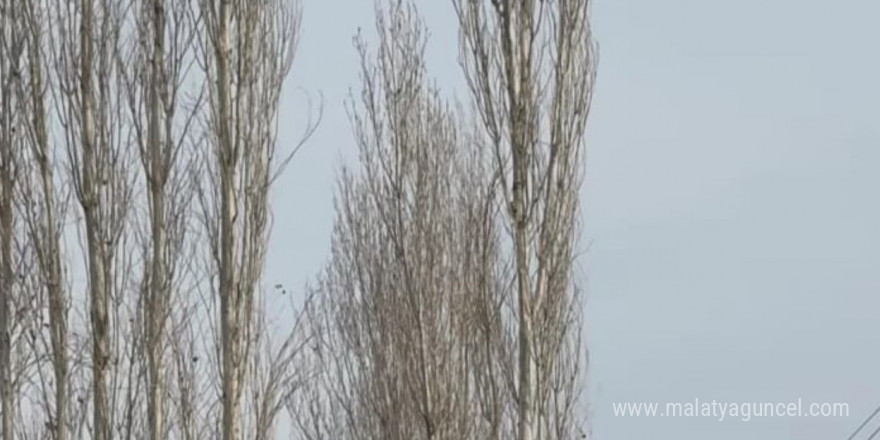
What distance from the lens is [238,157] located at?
12414 mm

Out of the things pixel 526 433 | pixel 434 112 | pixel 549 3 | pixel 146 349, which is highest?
pixel 434 112

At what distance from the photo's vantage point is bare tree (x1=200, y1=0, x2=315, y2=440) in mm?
12133

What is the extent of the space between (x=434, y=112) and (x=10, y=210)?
194 inches

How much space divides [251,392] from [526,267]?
469 centimetres

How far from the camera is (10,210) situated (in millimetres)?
13961

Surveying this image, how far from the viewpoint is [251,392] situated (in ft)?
52.2

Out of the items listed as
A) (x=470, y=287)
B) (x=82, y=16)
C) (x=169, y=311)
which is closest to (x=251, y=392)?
(x=470, y=287)

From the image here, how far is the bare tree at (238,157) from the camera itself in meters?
12.1

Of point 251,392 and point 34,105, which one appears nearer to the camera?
point 34,105

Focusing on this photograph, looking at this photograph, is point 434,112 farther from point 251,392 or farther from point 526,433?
point 526,433

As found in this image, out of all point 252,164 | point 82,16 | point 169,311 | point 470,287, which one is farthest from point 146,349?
point 470,287

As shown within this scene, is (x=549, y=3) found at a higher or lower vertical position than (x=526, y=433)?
higher

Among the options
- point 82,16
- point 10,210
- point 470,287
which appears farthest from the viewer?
point 470,287

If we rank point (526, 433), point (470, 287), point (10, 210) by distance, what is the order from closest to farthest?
point (526, 433) → point (10, 210) → point (470, 287)
